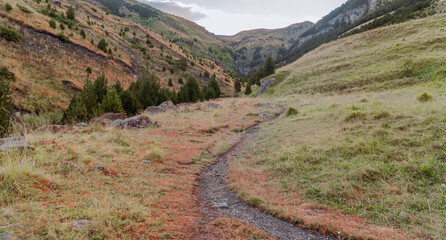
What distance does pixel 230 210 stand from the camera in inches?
216

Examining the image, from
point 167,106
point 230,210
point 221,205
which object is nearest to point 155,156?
point 221,205

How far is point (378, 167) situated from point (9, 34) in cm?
3983

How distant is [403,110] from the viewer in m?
10.4

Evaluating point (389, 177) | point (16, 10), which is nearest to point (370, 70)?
point (389, 177)

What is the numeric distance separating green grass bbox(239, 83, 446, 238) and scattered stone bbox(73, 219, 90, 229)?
416 cm

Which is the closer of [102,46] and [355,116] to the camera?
[355,116]

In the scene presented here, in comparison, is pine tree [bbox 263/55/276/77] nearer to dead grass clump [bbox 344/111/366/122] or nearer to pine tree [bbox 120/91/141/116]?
pine tree [bbox 120/91/141/116]

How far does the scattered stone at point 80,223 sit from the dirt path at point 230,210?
204 cm

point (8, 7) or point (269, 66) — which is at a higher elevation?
point (8, 7)

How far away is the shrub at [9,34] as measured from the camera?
84.3 ft

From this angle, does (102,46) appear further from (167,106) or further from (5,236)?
(5,236)

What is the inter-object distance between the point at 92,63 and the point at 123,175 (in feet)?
127

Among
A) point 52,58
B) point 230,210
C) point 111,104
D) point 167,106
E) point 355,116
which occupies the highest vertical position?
point 52,58

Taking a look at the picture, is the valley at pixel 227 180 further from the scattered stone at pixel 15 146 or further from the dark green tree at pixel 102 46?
the dark green tree at pixel 102 46
